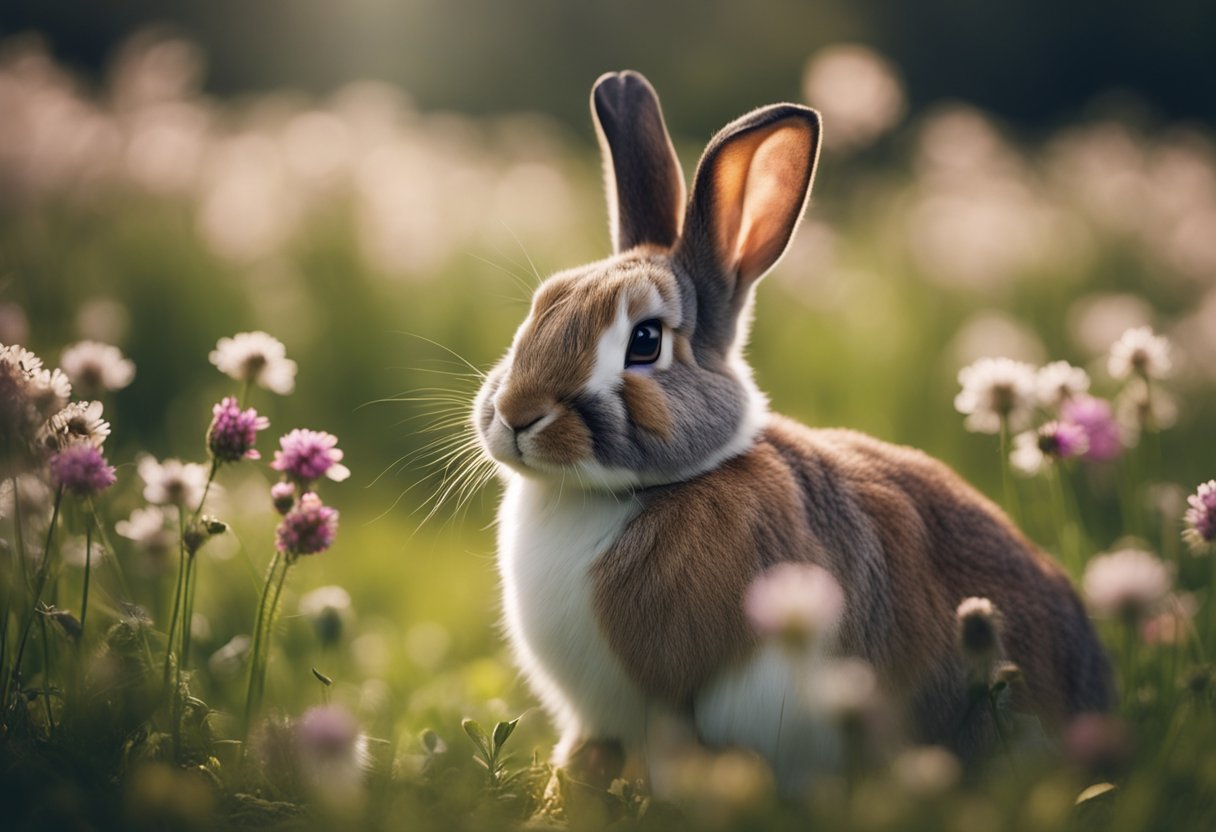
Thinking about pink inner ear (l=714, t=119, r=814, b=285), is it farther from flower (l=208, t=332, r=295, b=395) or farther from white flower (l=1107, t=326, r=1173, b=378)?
flower (l=208, t=332, r=295, b=395)

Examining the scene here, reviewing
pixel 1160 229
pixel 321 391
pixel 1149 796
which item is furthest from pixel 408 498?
pixel 1160 229

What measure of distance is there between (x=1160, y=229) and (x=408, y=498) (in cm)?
568

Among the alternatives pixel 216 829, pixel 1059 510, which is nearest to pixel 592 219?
pixel 1059 510

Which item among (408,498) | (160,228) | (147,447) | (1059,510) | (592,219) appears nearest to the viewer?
(1059,510)

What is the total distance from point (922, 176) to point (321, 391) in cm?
600

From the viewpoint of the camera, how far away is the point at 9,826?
227 cm

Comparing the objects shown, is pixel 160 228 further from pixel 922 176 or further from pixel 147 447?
pixel 922 176

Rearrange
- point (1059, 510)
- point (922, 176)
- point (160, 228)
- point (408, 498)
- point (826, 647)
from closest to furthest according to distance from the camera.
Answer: point (826, 647) < point (1059, 510) < point (408, 498) < point (160, 228) < point (922, 176)

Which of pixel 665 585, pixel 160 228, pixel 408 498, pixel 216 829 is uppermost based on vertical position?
pixel 160 228

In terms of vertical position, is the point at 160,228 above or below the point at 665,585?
above

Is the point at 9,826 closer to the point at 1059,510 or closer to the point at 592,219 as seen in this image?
the point at 1059,510

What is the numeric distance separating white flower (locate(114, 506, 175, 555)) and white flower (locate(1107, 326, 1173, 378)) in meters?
2.60

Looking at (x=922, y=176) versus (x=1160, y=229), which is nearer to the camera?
(x=1160, y=229)

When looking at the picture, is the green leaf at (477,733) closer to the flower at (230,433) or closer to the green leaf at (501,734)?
the green leaf at (501,734)
